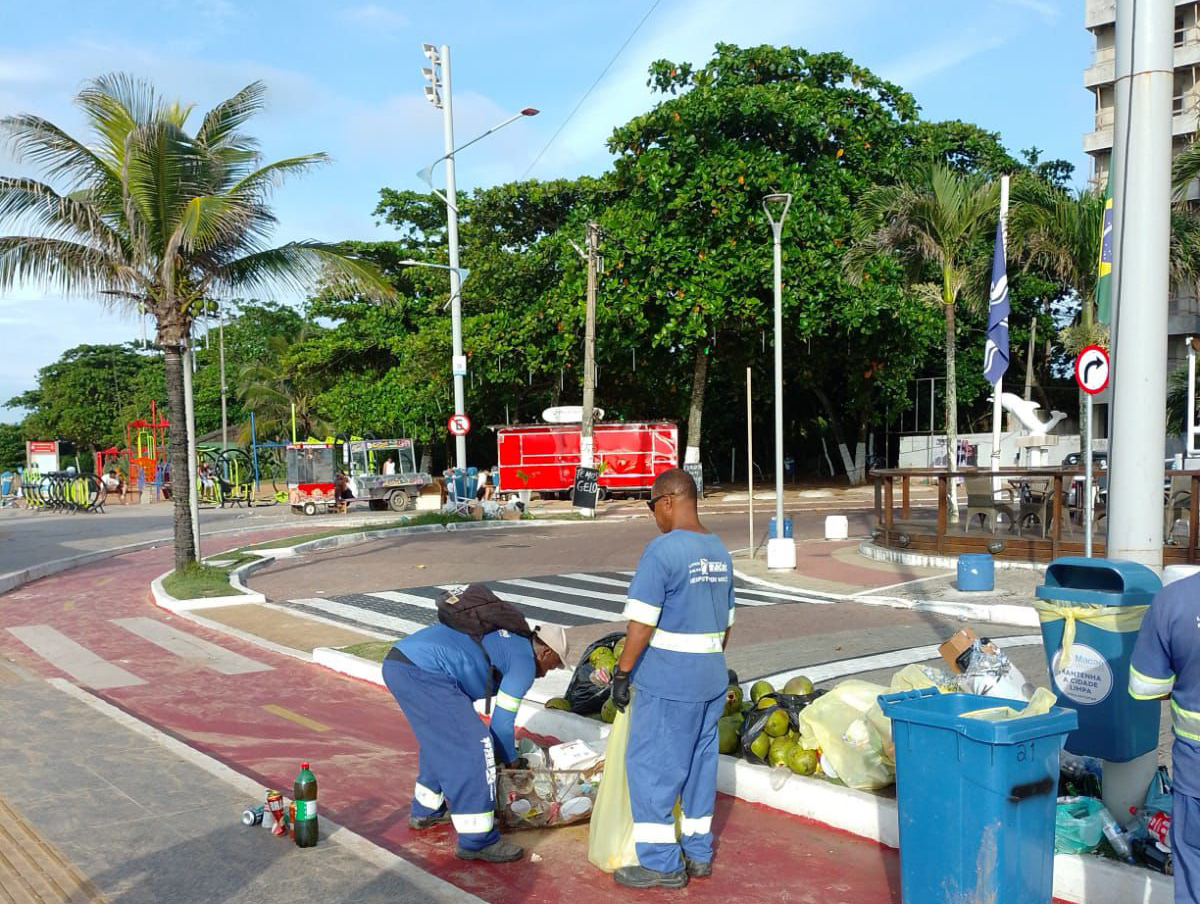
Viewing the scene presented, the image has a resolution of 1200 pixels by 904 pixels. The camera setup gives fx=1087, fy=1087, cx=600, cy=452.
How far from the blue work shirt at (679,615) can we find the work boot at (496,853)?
1.04 meters

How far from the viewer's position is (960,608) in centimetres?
1274

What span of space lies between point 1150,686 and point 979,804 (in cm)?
73

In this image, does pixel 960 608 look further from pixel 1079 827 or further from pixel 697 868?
pixel 697 868

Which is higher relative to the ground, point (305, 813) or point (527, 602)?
point (305, 813)

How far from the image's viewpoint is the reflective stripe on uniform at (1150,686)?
12.3ft

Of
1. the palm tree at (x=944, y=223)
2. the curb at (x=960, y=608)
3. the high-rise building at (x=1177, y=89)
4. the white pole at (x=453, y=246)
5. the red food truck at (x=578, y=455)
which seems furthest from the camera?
the high-rise building at (x=1177, y=89)

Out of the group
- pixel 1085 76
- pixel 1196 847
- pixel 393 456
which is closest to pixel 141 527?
pixel 393 456

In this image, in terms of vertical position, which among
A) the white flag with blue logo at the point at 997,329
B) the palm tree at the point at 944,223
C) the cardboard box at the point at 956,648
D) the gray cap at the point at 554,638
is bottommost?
the cardboard box at the point at 956,648

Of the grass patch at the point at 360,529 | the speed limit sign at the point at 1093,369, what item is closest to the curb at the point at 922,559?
the speed limit sign at the point at 1093,369

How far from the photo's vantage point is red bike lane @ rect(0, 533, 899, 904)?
16.1 ft

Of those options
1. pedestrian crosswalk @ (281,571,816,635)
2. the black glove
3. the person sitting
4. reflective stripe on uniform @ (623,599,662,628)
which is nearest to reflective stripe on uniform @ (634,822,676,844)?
the black glove

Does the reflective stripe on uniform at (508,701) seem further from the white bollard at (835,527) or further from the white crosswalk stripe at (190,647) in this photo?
the white bollard at (835,527)

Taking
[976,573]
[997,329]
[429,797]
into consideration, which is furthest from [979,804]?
[997,329]

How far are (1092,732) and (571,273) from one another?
92.9ft
